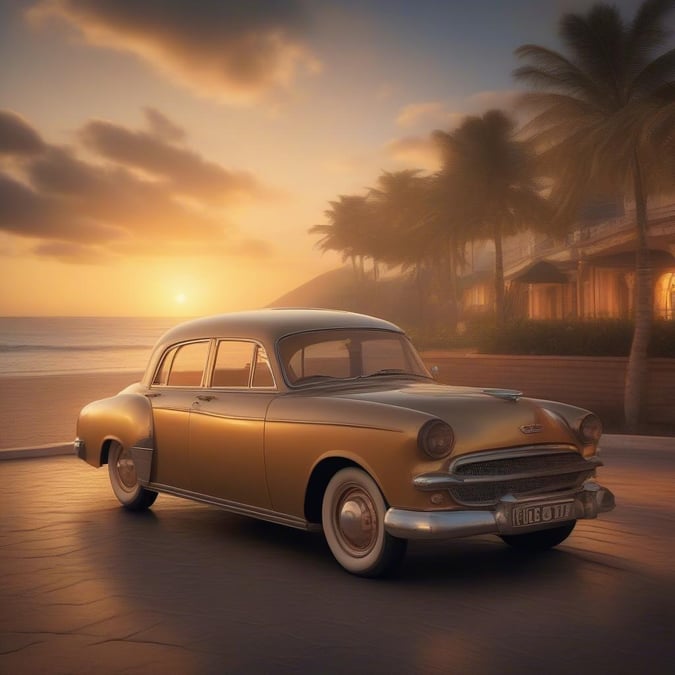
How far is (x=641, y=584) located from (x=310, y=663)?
2.49 meters

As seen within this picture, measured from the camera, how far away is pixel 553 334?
22.0 m

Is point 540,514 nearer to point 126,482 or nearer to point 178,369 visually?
point 178,369

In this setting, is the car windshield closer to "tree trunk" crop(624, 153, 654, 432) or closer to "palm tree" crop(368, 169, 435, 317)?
"tree trunk" crop(624, 153, 654, 432)

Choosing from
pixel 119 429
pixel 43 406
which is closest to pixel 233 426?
pixel 119 429

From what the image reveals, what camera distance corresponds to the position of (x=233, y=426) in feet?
23.0

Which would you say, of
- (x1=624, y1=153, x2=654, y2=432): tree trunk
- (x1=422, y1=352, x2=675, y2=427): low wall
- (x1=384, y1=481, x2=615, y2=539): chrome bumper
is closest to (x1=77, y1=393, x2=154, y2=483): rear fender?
(x1=384, y1=481, x2=615, y2=539): chrome bumper

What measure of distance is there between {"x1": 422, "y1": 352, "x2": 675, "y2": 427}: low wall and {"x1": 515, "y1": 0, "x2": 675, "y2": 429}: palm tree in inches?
20.2

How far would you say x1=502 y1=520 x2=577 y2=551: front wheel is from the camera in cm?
680

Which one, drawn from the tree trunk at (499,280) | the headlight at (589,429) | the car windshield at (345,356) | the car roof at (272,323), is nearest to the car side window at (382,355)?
the car windshield at (345,356)

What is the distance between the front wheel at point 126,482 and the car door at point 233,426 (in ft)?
3.69

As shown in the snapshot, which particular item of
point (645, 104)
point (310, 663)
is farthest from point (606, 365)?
point (310, 663)

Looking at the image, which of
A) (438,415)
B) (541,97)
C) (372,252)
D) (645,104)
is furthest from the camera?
(372,252)

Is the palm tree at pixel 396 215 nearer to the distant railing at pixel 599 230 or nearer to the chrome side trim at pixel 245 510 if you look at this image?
the distant railing at pixel 599 230

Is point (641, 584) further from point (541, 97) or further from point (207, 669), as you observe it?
point (541, 97)
